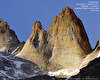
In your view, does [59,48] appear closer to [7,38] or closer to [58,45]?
[58,45]

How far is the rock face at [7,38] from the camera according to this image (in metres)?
95.2

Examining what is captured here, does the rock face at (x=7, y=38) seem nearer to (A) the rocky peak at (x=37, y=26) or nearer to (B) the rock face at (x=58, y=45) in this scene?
(A) the rocky peak at (x=37, y=26)

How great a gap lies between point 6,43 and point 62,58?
34.6 meters

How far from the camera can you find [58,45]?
76688 millimetres

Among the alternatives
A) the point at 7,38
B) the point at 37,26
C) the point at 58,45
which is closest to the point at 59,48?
the point at 58,45

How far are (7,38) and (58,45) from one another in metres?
31.4

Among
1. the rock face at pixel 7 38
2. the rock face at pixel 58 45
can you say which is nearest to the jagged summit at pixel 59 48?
the rock face at pixel 58 45

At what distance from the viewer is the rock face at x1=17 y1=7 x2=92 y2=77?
69.7 m

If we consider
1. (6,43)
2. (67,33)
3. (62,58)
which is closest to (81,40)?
(67,33)

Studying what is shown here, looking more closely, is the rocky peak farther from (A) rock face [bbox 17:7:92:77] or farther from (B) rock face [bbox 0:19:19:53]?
(B) rock face [bbox 0:19:19:53]

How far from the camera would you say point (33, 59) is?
72.7 metres

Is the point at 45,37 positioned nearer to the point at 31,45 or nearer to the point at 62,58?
the point at 31,45

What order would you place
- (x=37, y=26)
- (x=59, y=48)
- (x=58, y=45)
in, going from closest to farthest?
1. (x=59, y=48)
2. (x=58, y=45)
3. (x=37, y=26)

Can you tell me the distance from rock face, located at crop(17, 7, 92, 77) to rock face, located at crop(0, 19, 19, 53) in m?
16.8
